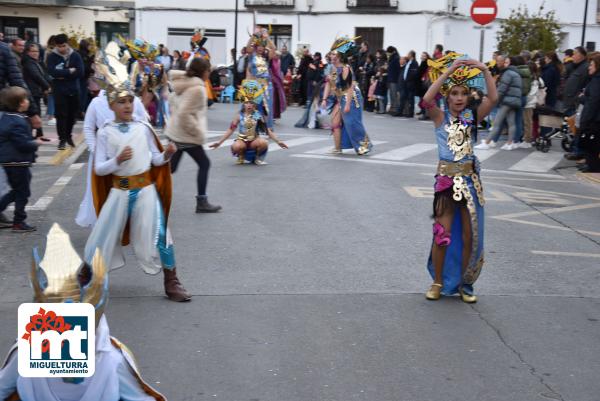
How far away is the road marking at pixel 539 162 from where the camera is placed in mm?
15684

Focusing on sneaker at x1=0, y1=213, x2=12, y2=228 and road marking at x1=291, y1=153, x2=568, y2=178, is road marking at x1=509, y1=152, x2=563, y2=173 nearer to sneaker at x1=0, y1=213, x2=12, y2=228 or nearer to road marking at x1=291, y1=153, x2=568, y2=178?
road marking at x1=291, y1=153, x2=568, y2=178

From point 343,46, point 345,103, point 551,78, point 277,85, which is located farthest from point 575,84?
point 277,85

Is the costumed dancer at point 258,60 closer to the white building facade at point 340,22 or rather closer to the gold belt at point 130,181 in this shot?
the gold belt at point 130,181

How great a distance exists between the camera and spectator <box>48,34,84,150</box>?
50.8ft

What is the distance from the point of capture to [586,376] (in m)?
5.61

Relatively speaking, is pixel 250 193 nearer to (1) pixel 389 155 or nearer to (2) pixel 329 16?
(1) pixel 389 155

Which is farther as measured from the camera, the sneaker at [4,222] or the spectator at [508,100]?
the spectator at [508,100]

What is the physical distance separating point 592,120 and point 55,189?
28.2ft

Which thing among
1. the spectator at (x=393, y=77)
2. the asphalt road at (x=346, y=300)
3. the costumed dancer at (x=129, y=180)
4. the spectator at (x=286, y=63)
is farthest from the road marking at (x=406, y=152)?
the spectator at (x=286, y=63)

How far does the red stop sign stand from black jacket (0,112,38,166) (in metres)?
9.77

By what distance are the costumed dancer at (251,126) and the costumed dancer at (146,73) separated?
54.2 inches

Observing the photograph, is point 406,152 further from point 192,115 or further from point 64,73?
point 192,115

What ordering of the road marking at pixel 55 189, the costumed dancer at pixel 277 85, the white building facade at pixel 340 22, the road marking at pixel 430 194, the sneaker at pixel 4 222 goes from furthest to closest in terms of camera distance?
1. the white building facade at pixel 340 22
2. the costumed dancer at pixel 277 85
3. the road marking at pixel 430 194
4. the road marking at pixel 55 189
5. the sneaker at pixel 4 222

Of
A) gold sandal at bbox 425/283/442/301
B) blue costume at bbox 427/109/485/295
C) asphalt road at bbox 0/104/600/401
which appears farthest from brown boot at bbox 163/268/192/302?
blue costume at bbox 427/109/485/295
